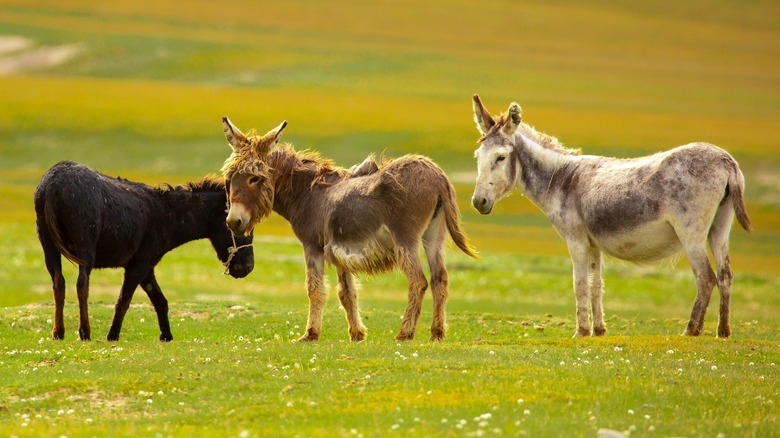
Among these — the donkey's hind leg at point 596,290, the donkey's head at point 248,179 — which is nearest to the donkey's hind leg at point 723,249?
the donkey's hind leg at point 596,290

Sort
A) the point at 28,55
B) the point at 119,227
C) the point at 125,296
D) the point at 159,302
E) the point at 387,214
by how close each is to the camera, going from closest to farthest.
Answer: the point at 387,214
the point at 119,227
the point at 125,296
the point at 159,302
the point at 28,55

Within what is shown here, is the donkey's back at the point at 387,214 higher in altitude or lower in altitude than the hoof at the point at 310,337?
higher

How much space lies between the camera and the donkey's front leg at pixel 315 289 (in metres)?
15.9

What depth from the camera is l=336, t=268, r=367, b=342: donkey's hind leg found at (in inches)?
640

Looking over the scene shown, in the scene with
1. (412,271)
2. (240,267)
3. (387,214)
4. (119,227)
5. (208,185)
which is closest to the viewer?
(412,271)

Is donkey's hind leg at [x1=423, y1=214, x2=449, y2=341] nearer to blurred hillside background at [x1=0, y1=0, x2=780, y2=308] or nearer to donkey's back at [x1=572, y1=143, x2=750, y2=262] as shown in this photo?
donkey's back at [x1=572, y1=143, x2=750, y2=262]

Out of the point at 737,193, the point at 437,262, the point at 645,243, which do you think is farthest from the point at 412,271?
the point at 737,193

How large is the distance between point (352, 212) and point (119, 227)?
4.32 m

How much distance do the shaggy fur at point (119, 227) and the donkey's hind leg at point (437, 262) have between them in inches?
158

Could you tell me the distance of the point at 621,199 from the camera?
16031 mm

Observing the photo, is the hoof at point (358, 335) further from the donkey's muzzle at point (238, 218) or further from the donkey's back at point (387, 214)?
the donkey's muzzle at point (238, 218)

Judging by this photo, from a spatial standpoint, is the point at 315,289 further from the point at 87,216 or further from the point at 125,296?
the point at 87,216

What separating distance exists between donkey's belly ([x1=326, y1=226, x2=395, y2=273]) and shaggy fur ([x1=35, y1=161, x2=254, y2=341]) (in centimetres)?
335

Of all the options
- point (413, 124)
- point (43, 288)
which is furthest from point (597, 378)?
point (413, 124)
